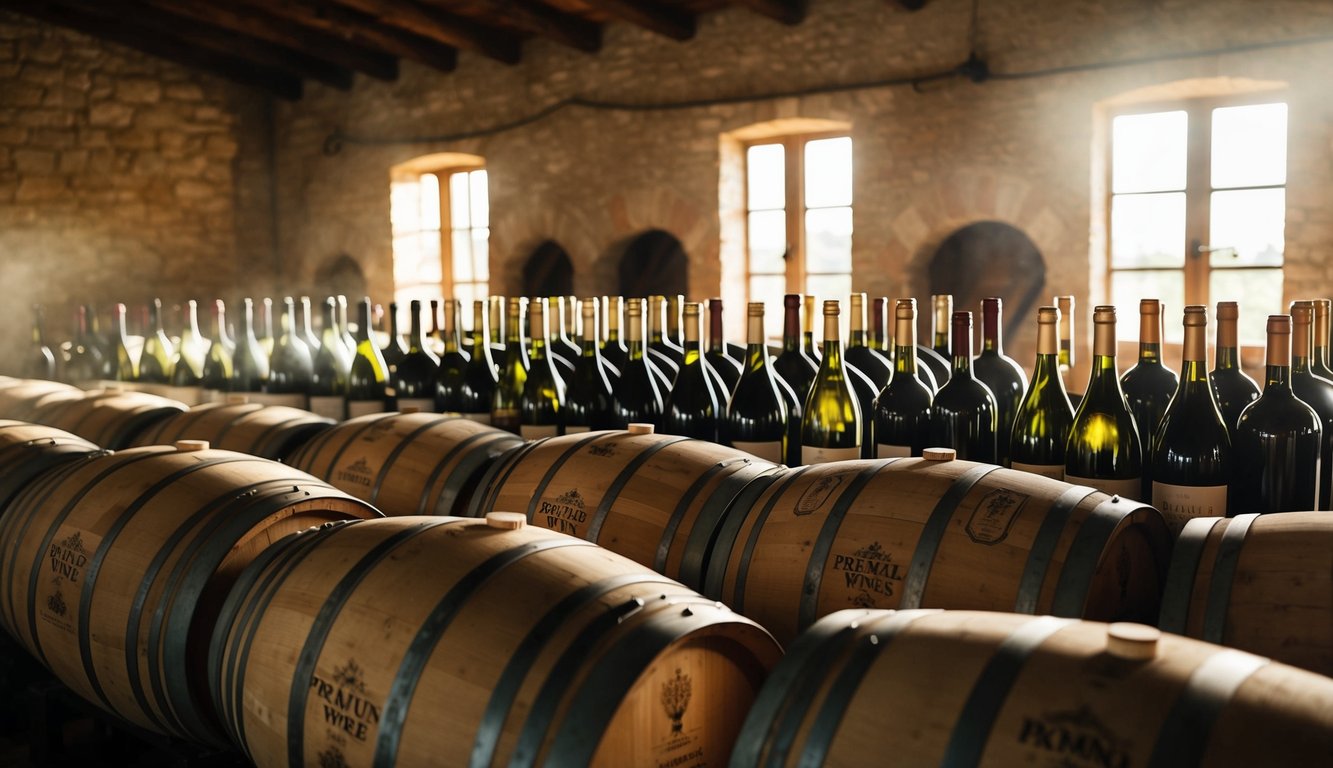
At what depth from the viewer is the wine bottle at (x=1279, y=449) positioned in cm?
196

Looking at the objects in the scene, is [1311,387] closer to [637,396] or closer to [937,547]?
[937,547]

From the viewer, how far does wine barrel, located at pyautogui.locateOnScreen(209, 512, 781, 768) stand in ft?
4.02

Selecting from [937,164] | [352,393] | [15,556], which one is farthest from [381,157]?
[15,556]

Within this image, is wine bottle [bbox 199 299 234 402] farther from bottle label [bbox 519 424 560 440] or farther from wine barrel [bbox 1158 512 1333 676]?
wine barrel [bbox 1158 512 1333 676]

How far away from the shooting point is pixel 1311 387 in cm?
223

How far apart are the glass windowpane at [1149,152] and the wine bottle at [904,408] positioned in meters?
4.45

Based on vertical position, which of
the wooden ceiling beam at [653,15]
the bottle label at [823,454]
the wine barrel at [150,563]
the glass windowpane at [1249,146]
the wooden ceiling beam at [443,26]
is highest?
the wooden ceiling beam at [443,26]

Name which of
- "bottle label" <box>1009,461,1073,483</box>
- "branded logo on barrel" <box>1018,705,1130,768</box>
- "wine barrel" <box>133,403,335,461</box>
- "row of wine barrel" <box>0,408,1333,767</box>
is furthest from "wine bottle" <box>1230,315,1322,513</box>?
"wine barrel" <box>133,403,335,461</box>

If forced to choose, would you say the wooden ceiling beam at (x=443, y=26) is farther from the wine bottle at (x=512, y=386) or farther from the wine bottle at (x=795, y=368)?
the wine bottle at (x=795, y=368)

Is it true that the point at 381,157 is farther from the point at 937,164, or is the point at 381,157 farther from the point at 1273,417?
the point at 1273,417

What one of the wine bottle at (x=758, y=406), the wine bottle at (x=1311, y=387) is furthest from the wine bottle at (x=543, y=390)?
the wine bottle at (x=1311, y=387)

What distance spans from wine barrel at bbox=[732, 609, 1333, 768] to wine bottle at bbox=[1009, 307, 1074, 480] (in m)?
1.17

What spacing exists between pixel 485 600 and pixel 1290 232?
18.5 ft

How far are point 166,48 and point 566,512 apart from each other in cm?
974
